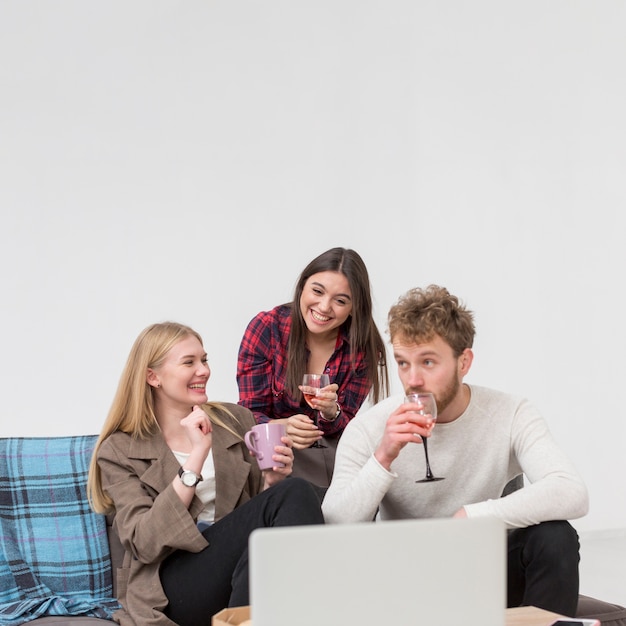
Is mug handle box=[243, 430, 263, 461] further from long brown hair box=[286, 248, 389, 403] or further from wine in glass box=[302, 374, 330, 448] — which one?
long brown hair box=[286, 248, 389, 403]

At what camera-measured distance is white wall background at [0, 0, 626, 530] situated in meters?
4.89

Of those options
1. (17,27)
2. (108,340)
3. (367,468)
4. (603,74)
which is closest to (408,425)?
(367,468)

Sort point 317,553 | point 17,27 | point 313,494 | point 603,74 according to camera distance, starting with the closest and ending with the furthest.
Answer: point 317,553, point 313,494, point 17,27, point 603,74

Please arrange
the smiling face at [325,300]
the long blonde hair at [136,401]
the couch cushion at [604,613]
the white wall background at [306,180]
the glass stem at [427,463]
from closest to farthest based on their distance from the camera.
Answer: the glass stem at [427,463], the couch cushion at [604,613], the long blonde hair at [136,401], the smiling face at [325,300], the white wall background at [306,180]

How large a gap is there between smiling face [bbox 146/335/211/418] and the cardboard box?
98 centimetres

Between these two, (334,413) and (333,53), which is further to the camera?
(333,53)

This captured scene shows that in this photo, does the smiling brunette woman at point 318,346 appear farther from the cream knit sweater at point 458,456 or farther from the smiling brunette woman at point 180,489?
the cream knit sweater at point 458,456

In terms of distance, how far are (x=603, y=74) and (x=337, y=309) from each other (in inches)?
131

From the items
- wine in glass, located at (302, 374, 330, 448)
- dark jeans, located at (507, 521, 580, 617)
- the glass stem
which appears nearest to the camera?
dark jeans, located at (507, 521, 580, 617)

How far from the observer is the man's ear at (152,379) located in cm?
288

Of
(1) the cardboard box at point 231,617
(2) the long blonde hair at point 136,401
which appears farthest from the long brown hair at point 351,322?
(1) the cardboard box at point 231,617

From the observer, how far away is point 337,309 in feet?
11.3

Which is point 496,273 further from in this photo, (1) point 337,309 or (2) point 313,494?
(2) point 313,494

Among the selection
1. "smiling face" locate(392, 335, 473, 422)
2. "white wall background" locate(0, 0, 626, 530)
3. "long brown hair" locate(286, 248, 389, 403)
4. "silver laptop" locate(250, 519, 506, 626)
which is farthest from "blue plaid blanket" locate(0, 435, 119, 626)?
"white wall background" locate(0, 0, 626, 530)
